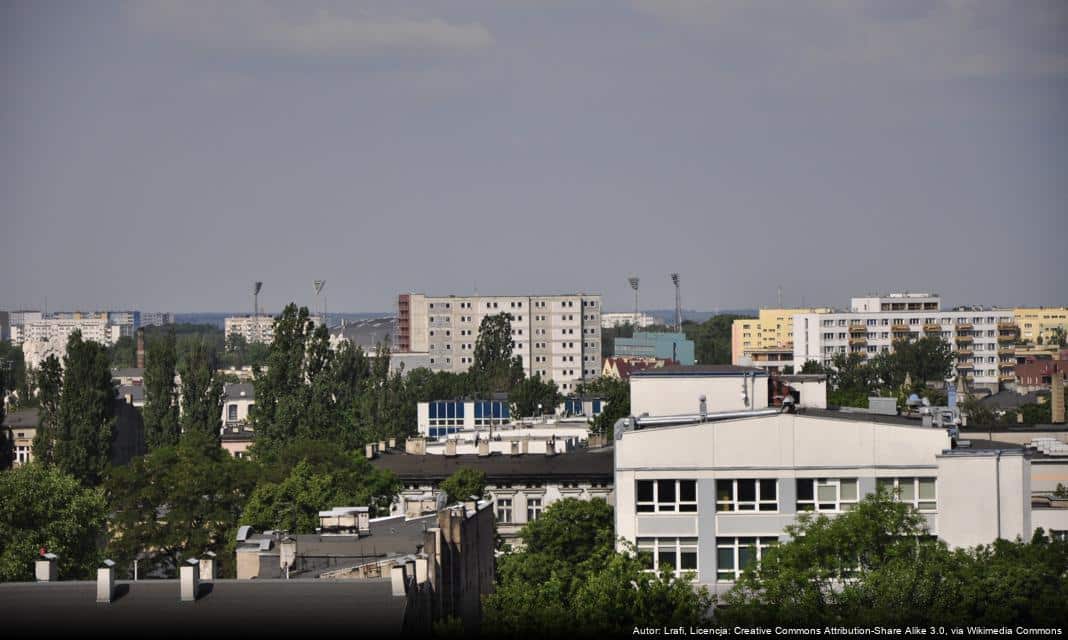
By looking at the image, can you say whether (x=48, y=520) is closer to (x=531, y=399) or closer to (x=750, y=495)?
(x=750, y=495)

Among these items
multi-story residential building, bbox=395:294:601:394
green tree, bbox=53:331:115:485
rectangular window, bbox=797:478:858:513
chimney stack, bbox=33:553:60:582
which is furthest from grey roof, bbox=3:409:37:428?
multi-story residential building, bbox=395:294:601:394

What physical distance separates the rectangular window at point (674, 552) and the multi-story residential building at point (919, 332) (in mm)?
91429

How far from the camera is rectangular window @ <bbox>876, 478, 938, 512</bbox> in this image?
25719 millimetres

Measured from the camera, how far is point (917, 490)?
25781 mm

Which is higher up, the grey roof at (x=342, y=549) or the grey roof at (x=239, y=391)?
the grey roof at (x=239, y=391)

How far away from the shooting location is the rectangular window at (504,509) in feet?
135

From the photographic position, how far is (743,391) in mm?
30812

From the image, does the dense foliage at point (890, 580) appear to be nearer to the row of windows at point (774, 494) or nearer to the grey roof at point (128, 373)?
the row of windows at point (774, 494)

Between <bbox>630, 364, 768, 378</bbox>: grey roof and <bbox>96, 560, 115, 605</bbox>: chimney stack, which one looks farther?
<bbox>630, 364, 768, 378</bbox>: grey roof

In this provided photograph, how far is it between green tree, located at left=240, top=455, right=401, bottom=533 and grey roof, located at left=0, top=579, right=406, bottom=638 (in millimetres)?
11184

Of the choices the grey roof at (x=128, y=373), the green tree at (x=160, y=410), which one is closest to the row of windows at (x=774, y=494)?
Result: the green tree at (x=160, y=410)

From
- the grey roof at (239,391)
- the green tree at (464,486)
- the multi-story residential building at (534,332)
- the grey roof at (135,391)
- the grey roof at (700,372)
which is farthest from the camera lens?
the multi-story residential building at (534,332)

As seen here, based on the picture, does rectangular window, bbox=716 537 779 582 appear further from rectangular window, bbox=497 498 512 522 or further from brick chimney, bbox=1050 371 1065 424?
brick chimney, bbox=1050 371 1065 424

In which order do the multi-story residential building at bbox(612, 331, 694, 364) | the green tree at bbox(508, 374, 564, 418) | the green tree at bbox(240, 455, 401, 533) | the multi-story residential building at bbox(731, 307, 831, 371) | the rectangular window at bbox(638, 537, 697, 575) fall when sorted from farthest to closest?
the multi-story residential building at bbox(731, 307, 831, 371), the multi-story residential building at bbox(612, 331, 694, 364), the green tree at bbox(508, 374, 564, 418), the green tree at bbox(240, 455, 401, 533), the rectangular window at bbox(638, 537, 697, 575)
